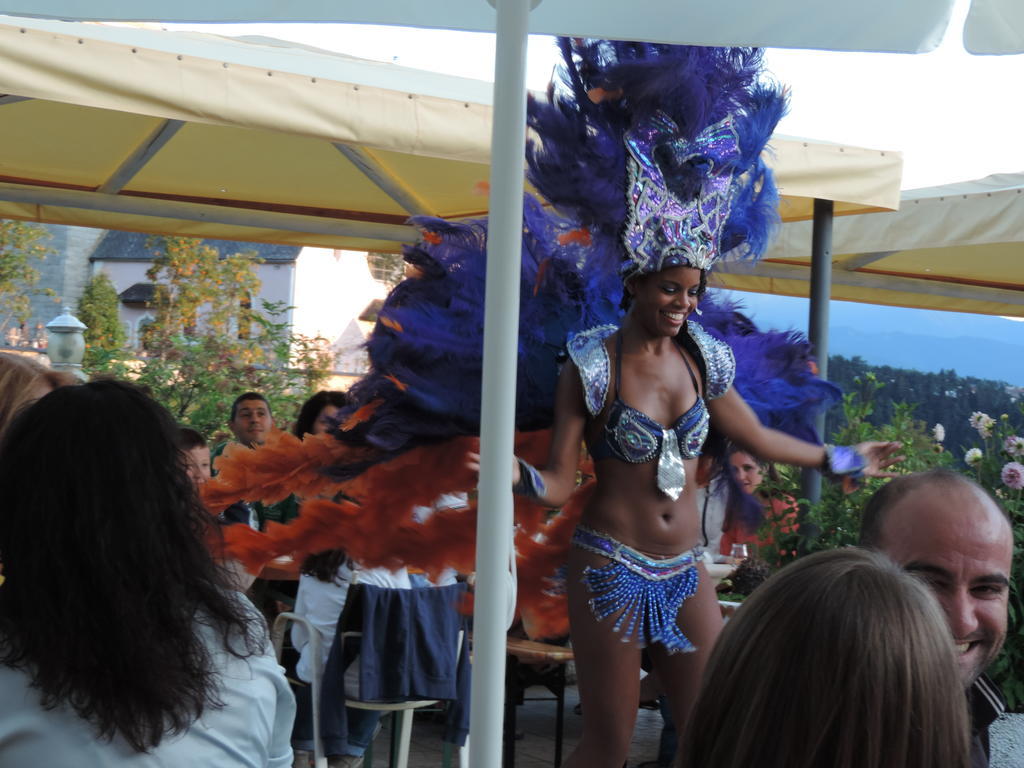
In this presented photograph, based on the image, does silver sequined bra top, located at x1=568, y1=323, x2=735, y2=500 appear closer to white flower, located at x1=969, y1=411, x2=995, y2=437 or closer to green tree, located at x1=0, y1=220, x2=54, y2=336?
white flower, located at x1=969, y1=411, x2=995, y2=437

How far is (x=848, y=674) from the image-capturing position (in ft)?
3.02

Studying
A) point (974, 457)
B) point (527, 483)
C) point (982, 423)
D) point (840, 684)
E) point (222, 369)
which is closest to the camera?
point (840, 684)

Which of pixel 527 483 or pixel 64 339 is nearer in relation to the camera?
pixel 527 483

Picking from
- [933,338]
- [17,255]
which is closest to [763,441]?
[933,338]

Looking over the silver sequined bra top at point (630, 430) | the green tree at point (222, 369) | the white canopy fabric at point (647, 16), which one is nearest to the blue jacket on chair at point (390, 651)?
the silver sequined bra top at point (630, 430)

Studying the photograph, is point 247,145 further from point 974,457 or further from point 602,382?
point 974,457

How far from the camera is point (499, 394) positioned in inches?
66.8

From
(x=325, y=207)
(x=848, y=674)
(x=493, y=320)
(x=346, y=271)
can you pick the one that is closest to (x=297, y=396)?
(x=325, y=207)

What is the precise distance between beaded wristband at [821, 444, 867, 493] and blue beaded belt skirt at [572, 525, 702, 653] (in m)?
0.53

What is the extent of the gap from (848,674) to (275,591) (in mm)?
3758

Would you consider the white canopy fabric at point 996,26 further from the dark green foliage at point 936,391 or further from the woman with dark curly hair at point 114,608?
the dark green foliage at point 936,391

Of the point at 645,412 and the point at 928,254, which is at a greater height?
the point at 928,254

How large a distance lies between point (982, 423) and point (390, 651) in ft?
7.46

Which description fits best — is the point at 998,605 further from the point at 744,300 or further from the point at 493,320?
the point at 744,300
